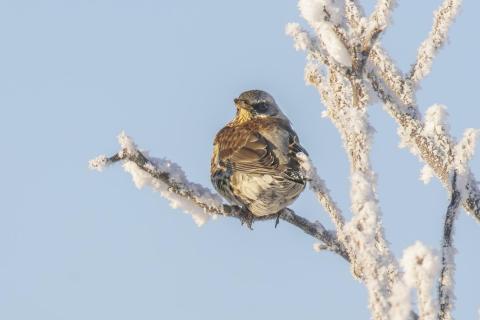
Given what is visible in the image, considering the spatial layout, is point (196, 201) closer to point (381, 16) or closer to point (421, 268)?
point (381, 16)

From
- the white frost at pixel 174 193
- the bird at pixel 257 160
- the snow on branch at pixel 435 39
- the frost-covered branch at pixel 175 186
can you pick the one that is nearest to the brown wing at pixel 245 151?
the bird at pixel 257 160

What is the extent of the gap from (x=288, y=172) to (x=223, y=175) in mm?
1143

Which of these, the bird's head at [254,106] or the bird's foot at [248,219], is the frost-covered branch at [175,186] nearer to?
the bird's foot at [248,219]

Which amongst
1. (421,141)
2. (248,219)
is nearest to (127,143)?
(421,141)

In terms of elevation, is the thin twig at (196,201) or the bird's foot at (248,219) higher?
the bird's foot at (248,219)

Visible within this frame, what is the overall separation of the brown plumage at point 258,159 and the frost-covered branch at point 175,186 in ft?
7.60

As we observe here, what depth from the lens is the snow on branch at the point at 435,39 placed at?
4.46m

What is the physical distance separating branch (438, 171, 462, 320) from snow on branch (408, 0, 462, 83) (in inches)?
52.5

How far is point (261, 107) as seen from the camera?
1038 cm

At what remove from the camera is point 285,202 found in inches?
299

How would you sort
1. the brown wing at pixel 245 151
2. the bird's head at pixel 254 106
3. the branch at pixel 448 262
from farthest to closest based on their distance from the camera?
the bird's head at pixel 254 106 < the brown wing at pixel 245 151 < the branch at pixel 448 262

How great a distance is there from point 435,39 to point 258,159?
149 inches

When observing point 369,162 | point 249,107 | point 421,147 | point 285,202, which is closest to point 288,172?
point 285,202

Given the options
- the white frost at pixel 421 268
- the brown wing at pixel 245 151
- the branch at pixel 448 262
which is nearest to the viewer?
the white frost at pixel 421 268
